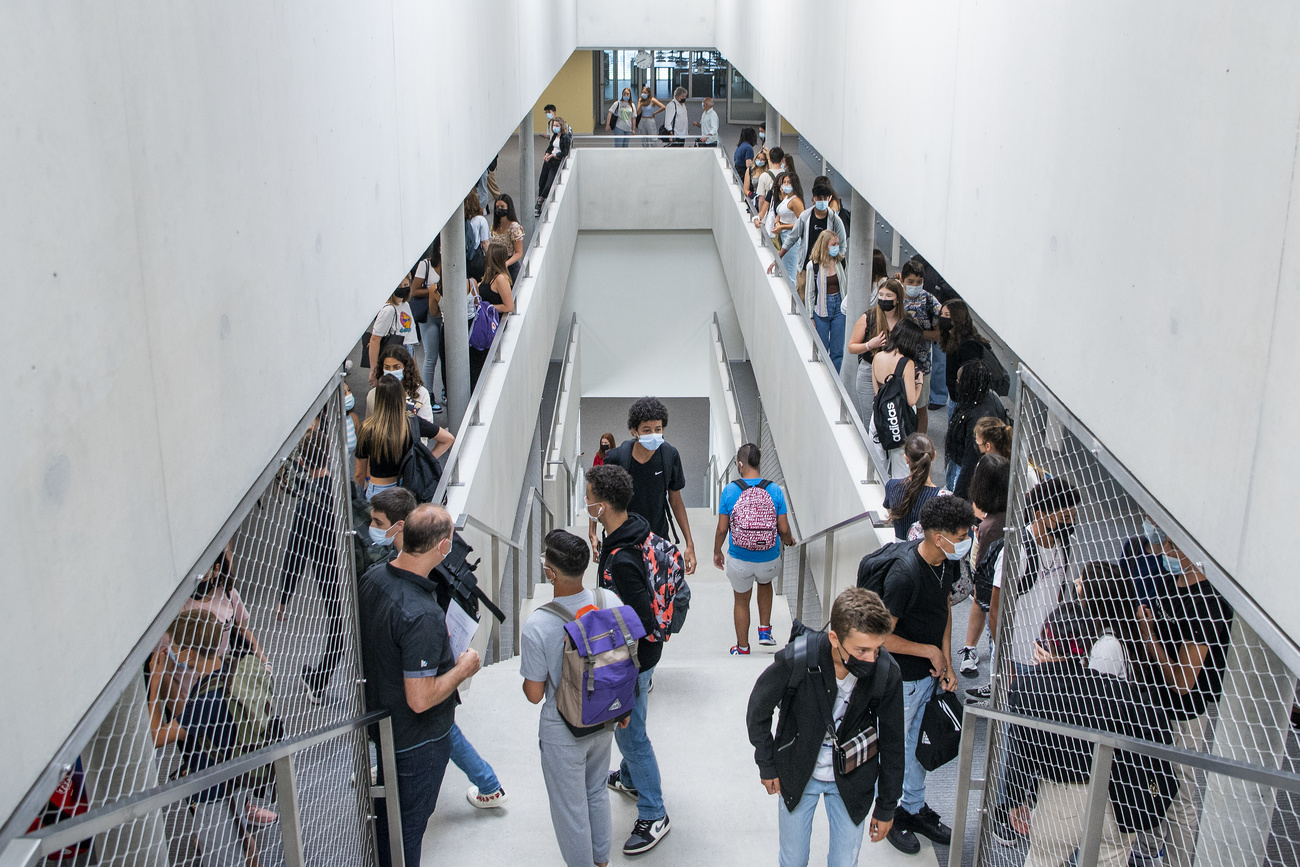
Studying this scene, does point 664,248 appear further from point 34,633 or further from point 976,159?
point 34,633

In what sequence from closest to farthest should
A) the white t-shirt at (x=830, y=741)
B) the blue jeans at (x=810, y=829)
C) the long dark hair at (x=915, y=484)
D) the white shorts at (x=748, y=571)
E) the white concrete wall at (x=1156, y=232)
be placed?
the white concrete wall at (x=1156, y=232) < the white t-shirt at (x=830, y=741) < the blue jeans at (x=810, y=829) < the long dark hair at (x=915, y=484) < the white shorts at (x=748, y=571)

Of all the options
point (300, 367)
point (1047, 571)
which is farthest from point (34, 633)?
point (1047, 571)

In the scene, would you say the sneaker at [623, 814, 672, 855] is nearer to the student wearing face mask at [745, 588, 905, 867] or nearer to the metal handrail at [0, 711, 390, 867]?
the student wearing face mask at [745, 588, 905, 867]

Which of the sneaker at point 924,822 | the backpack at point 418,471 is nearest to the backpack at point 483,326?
the backpack at point 418,471

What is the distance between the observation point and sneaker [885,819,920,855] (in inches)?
171

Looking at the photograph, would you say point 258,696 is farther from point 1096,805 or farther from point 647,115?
point 647,115

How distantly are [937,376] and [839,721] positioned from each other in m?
6.23

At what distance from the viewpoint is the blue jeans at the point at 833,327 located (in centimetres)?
941

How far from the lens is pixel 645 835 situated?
445cm

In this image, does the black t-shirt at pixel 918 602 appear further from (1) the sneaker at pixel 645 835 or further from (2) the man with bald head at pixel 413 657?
(2) the man with bald head at pixel 413 657

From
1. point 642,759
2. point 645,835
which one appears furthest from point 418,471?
point 645,835

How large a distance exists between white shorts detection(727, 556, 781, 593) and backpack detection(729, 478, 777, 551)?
215 millimetres

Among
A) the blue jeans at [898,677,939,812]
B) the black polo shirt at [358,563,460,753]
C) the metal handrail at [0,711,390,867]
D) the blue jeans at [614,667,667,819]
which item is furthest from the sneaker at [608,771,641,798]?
the metal handrail at [0,711,390,867]

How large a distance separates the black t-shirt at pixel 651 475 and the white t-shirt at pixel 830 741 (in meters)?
2.90
